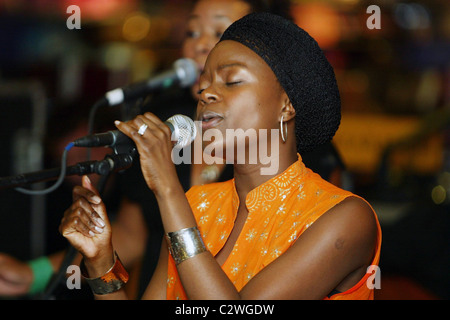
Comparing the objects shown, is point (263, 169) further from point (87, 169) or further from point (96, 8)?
point (96, 8)

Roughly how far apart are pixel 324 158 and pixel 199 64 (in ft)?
2.44

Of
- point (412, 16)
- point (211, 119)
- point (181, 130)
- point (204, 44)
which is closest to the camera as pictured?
point (181, 130)

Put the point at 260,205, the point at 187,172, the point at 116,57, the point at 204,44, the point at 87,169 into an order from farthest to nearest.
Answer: the point at 116,57 → the point at 187,172 → the point at 204,44 → the point at 260,205 → the point at 87,169

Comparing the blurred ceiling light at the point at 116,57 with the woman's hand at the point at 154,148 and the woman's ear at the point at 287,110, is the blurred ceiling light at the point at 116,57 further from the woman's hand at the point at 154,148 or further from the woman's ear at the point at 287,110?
the woman's hand at the point at 154,148

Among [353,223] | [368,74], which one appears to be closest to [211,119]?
[353,223]

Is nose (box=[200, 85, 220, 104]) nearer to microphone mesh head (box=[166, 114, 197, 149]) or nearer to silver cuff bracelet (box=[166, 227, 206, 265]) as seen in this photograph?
microphone mesh head (box=[166, 114, 197, 149])

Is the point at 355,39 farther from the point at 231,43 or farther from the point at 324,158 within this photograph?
the point at 231,43

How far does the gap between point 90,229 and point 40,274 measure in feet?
2.00

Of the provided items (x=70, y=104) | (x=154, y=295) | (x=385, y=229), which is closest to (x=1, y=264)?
(x=154, y=295)

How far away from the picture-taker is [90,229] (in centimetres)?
180

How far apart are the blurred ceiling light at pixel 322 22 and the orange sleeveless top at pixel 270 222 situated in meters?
3.22

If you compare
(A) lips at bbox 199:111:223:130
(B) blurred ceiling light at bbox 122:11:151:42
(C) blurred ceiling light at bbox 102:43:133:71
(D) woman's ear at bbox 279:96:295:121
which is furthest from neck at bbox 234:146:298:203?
(B) blurred ceiling light at bbox 122:11:151:42

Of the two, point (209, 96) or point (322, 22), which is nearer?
point (209, 96)

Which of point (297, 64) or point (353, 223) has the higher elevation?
point (297, 64)
